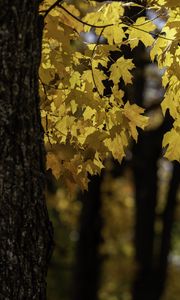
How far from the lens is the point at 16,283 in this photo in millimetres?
3457

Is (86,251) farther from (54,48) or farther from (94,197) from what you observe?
(54,48)

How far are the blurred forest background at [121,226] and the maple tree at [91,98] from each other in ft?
25.3

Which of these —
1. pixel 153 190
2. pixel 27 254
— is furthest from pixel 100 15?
pixel 153 190

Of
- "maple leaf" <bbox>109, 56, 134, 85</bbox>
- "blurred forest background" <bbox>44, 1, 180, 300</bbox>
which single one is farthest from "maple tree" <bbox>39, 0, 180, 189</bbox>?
"blurred forest background" <bbox>44, 1, 180, 300</bbox>

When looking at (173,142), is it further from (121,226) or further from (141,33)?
(121,226)

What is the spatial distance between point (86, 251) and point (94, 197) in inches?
41.6

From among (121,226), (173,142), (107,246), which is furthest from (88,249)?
(173,142)

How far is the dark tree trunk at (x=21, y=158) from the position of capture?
3.39 metres

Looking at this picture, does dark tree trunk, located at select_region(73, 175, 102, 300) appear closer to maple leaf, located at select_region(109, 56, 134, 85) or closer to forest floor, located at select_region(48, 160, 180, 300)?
forest floor, located at select_region(48, 160, 180, 300)

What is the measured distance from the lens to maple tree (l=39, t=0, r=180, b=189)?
421 centimetres

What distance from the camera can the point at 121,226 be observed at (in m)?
17.9

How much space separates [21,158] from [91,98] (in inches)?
39.5

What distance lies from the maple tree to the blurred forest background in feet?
25.3

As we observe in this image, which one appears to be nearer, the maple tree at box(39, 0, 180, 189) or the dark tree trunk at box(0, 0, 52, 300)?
the dark tree trunk at box(0, 0, 52, 300)
